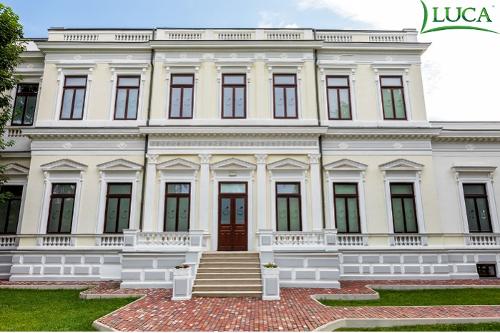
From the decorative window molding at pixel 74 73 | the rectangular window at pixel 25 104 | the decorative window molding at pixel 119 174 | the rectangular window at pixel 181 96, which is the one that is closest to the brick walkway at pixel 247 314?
the decorative window molding at pixel 119 174

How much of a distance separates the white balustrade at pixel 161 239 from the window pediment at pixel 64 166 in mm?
4984

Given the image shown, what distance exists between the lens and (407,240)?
1506cm

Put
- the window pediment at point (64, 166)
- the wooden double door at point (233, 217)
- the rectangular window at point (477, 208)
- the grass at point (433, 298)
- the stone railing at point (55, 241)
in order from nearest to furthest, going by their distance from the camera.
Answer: the grass at point (433, 298)
the stone railing at point (55, 241)
the wooden double door at point (233, 217)
the window pediment at point (64, 166)
the rectangular window at point (477, 208)

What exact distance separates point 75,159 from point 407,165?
14830 millimetres

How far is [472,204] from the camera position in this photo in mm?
16234

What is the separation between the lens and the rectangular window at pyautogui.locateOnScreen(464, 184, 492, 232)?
15.9 m

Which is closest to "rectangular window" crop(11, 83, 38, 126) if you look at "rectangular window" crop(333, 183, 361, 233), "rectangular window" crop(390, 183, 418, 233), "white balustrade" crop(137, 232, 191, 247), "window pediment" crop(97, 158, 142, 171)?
"window pediment" crop(97, 158, 142, 171)

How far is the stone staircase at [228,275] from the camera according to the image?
11.0 meters

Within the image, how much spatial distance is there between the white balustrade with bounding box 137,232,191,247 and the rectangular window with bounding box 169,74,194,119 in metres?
5.72

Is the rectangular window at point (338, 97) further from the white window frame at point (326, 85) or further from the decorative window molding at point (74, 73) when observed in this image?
the decorative window molding at point (74, 73)

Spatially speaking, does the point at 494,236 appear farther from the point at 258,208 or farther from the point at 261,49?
the point at 261,49

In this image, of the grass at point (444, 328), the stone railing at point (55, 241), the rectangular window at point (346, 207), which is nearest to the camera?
the grass at point (444, 328)

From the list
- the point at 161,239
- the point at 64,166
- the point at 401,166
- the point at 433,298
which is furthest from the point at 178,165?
the point at 433,298

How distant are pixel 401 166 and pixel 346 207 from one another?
3109 mm
